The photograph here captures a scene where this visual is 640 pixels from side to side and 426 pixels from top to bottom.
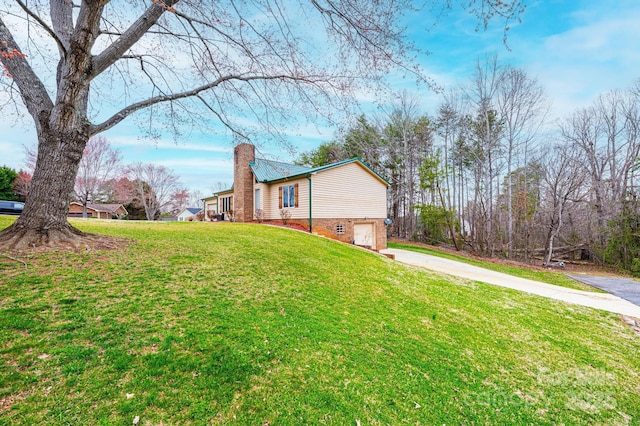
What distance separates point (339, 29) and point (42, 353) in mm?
5190

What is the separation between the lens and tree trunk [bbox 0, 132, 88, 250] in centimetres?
417

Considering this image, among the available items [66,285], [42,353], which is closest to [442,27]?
[42,353]

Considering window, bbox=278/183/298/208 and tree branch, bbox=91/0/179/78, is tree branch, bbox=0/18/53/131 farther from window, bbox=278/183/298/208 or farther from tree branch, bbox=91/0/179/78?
window, bbox=278/183/298/208

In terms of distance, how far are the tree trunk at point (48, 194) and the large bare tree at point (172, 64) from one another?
16 millimetres

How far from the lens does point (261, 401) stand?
2.03m

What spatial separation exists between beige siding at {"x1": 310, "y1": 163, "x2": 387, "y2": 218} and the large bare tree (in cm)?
776

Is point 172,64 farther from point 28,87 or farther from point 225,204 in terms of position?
point 225,204

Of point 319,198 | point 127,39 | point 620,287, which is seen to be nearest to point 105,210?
point 319,198

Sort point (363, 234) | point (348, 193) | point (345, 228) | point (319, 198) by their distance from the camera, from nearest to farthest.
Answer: point (319, 198)
point (345, 228)
point (348, 193)
point (363, 234)

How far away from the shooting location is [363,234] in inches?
612

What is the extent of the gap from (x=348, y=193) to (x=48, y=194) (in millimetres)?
12011

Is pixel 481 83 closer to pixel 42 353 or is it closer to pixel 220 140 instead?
pixel 220 140

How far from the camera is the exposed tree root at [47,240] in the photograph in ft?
12.9

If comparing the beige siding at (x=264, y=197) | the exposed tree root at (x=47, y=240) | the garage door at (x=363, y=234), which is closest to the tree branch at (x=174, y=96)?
the exposed tree root at (x=47, y=240)
